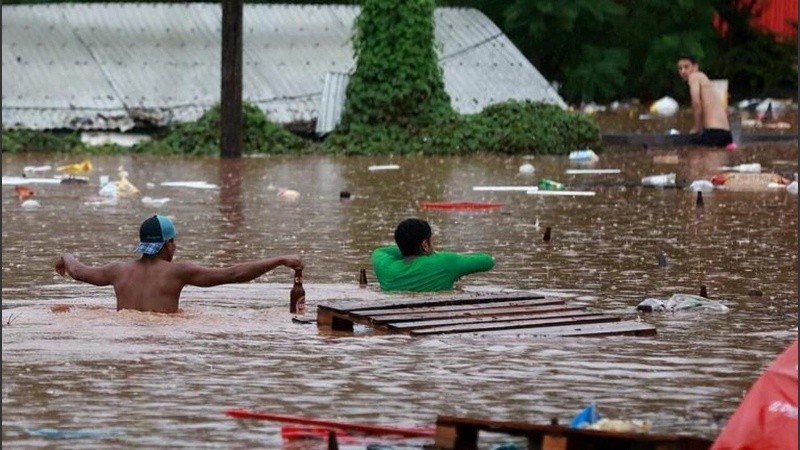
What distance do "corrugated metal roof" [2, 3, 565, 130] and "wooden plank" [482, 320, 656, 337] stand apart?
1972cm

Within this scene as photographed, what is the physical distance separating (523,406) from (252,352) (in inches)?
80.8

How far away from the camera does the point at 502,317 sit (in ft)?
36.3

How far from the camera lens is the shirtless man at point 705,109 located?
84.7 ft

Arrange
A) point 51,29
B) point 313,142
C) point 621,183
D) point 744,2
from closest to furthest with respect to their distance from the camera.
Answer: point 621,183, point 313,142, point 51,29, point 744,2

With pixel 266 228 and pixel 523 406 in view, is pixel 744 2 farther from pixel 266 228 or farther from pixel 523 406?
pixel 523 406

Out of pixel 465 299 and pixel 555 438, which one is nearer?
pixel 555 438

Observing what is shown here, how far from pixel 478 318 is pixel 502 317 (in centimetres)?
15

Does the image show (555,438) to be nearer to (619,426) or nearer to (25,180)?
(619,426)

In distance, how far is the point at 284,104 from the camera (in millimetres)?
30734

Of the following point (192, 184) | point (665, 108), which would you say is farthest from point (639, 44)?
point (192, 184)

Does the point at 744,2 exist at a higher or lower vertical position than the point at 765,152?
higher

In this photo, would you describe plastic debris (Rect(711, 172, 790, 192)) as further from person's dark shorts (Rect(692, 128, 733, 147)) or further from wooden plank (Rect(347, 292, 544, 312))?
wooden plank (Rect(347, 292, 544, 312))

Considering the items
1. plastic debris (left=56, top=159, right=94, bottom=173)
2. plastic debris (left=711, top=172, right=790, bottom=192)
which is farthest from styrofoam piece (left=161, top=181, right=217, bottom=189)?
plastic debris (left=711, top=172, right=790, bottom=192)

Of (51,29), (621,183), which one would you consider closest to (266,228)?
(621,183)
